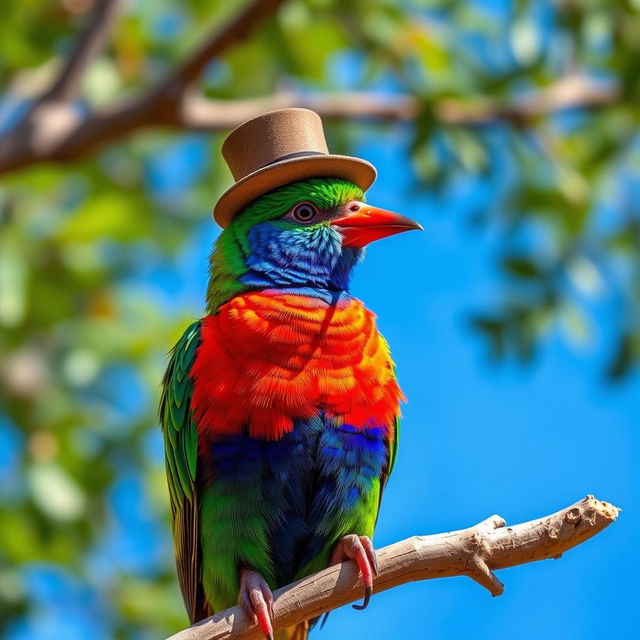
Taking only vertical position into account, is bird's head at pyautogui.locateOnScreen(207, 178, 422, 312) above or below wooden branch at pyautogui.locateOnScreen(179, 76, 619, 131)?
below

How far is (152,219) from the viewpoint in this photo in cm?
823

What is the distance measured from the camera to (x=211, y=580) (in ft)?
11.8

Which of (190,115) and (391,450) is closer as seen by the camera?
(391,450)

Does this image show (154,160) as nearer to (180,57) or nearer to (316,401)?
(180,57)

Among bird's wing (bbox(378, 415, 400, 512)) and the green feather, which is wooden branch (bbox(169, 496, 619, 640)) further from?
the green feather

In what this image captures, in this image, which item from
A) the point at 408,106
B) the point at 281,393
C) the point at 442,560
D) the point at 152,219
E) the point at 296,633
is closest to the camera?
the point at 442,560

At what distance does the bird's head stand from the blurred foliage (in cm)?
218

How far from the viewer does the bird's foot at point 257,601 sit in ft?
10.5

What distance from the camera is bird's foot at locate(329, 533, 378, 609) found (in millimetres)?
3217

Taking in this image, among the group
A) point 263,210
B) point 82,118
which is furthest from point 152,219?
point 263,210

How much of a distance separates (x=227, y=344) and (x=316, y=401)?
385 mm

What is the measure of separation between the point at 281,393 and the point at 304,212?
777 mm

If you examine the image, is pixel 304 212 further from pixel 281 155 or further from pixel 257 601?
pixel 257 601

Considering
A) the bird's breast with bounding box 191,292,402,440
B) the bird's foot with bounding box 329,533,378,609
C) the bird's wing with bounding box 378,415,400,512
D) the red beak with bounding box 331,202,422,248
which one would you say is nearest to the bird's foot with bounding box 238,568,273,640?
the bird's foot with bounding box 329,533,378,609
